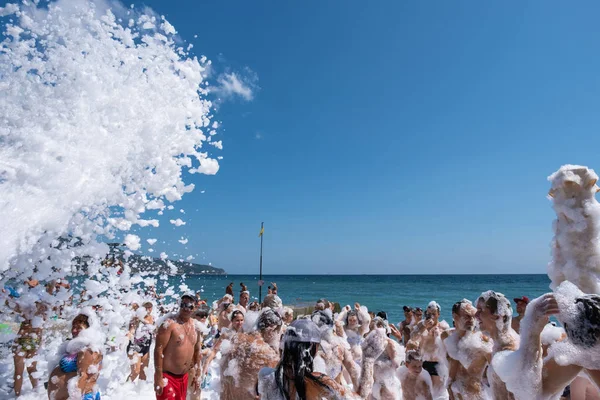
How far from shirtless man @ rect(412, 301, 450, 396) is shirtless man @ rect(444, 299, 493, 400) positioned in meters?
1.61

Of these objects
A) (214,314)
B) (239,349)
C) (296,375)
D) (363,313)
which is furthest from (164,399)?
(214,314)

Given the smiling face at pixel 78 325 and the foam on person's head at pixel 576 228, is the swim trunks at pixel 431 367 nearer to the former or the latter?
the foam on person's head at pixel 576 228

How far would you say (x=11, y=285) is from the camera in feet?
21.6

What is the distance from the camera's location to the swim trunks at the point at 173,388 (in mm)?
5003

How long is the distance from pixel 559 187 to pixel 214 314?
13.2 metres

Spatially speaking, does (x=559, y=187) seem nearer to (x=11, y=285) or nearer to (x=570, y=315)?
(x=570, y=315)

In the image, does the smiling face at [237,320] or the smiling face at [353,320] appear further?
the smiling face at [353,320]

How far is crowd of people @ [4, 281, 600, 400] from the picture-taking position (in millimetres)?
1959

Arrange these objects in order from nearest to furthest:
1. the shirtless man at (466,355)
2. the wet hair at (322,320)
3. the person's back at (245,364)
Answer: the person's back at (245,364) → the shirtless man at (466,355) → the wet hair at (322,320)

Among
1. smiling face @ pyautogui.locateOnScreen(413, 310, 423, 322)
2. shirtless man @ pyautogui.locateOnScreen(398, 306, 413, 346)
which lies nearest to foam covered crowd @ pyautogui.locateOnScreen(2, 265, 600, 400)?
smiling face @ pyautogui.locateOnScreen(413, 310, 423, 322)

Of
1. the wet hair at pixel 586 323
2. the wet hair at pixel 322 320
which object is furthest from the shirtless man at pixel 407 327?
the wet hair at pixel 586 323

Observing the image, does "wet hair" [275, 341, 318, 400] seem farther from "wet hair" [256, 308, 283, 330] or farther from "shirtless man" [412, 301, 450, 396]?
"shirtless man" [412, 301, 450, 396]

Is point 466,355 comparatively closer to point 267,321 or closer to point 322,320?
point 322,320

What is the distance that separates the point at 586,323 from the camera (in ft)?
5.32
